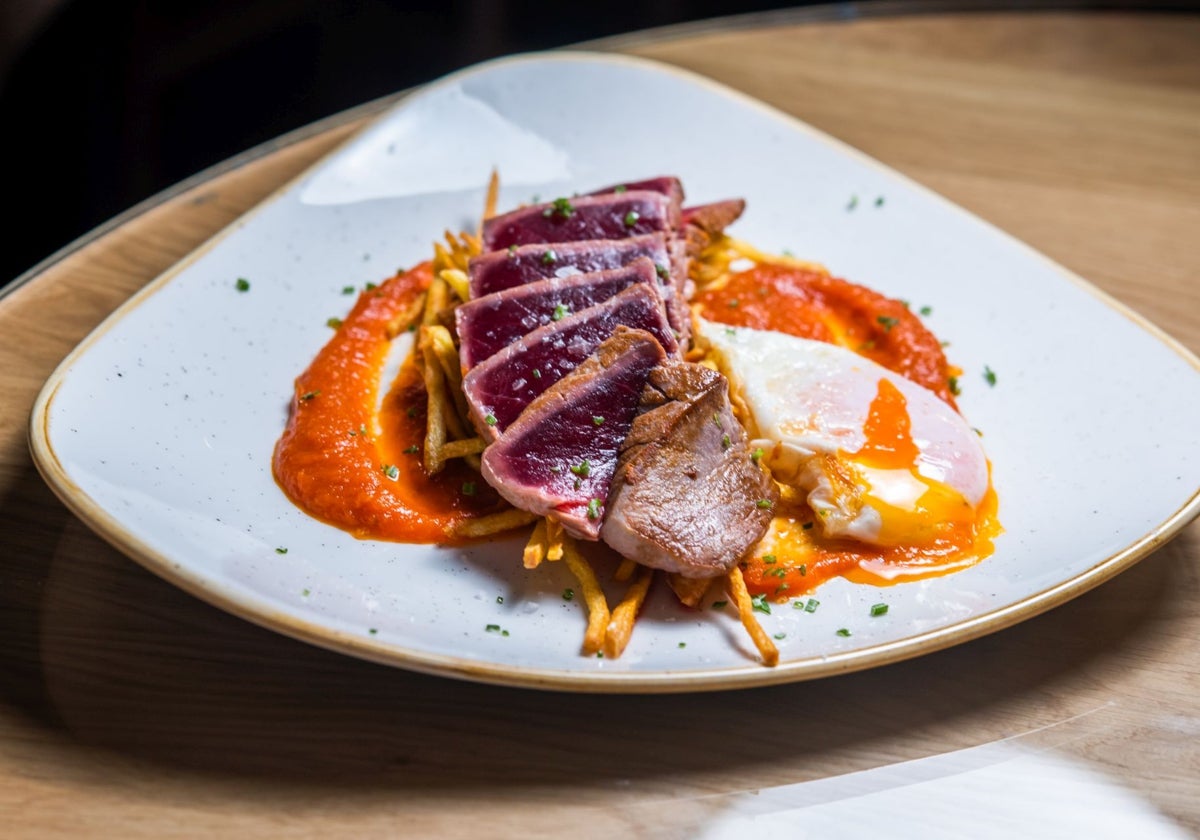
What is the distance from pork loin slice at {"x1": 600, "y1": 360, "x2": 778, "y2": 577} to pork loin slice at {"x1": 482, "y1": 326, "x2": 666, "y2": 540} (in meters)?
0.07

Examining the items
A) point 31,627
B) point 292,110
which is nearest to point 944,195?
point 31,627

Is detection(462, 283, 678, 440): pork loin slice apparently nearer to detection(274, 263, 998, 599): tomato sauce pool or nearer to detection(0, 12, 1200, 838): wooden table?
detection(274, 263, 998, 599): tomato sauce pool

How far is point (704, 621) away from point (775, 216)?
2679mm

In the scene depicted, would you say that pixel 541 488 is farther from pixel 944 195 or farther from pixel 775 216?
pixel 944 195

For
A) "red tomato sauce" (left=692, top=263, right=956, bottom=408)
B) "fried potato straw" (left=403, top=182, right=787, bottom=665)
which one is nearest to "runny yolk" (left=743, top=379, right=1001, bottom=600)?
"fried potato straw" (left=403, top=182, right=787, bottom=665)

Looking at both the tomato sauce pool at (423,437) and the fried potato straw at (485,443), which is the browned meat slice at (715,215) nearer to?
the fried potato straw at (485,443)

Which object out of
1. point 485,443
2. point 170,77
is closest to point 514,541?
point 485,443

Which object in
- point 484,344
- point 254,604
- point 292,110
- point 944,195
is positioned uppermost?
point 944,195

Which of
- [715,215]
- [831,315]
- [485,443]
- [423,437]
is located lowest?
[423,437]

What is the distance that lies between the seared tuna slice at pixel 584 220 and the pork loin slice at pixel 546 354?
2.19ft

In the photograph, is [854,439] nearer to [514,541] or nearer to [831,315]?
[831,315]

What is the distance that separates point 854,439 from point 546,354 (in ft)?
3.74

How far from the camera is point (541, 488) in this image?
3570mm

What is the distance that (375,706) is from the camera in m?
3.19
